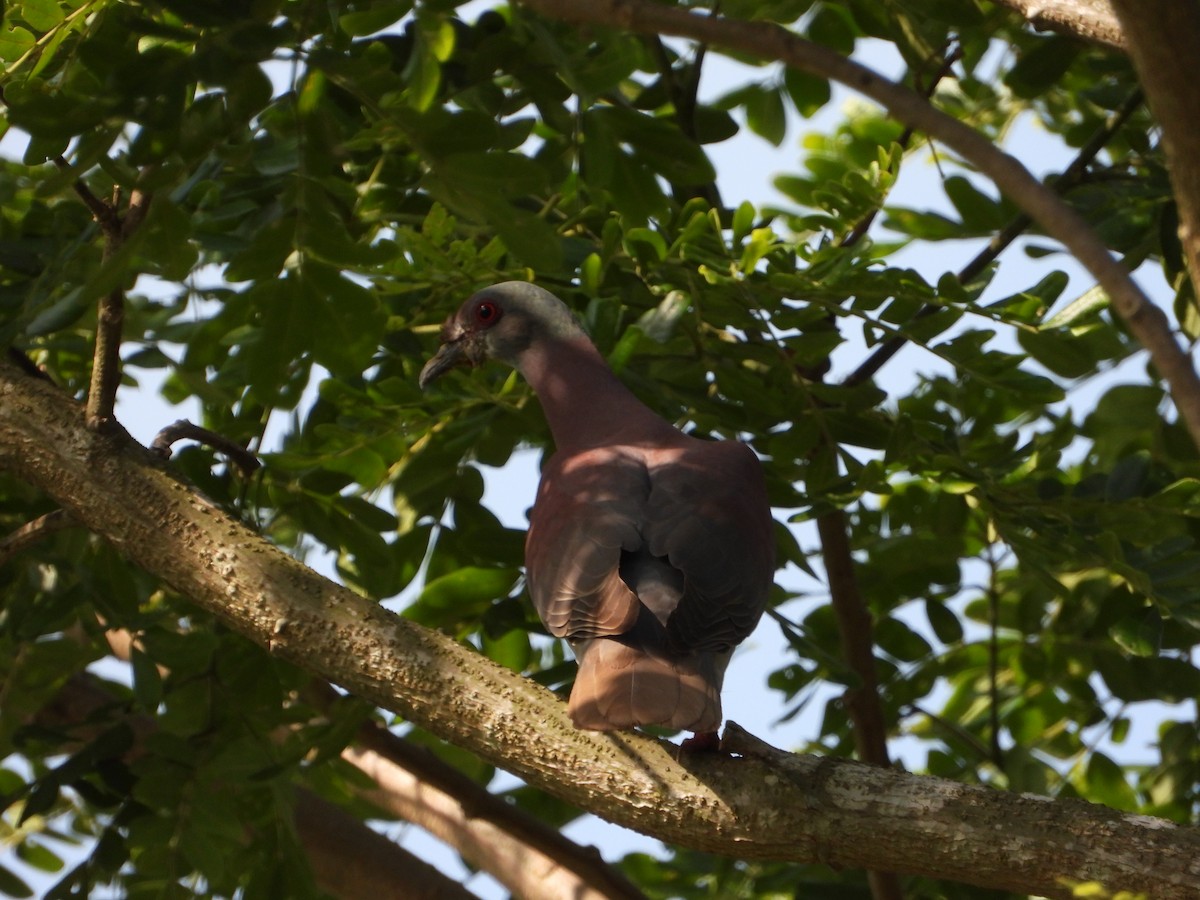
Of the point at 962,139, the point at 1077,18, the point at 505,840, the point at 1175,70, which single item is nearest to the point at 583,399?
the point at 505,840

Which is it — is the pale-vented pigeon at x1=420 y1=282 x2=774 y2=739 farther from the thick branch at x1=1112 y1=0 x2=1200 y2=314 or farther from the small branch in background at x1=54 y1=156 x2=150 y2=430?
the thick branch at x1=1112 y1=0 x2=1200 y2=314

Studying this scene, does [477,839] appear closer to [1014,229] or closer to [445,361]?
[445,361]

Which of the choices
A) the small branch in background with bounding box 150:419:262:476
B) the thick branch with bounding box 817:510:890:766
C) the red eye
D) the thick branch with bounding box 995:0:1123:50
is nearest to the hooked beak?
the red eye

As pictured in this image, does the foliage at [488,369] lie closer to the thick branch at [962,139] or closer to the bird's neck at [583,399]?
the bird's neck at [583,399]

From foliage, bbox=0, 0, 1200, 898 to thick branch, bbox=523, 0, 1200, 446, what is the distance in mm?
769

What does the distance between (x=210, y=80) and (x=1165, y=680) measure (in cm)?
307

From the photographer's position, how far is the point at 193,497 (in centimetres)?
297

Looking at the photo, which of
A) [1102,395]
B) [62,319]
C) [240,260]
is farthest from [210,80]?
[1102,395]

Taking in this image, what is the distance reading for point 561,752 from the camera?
269 cm

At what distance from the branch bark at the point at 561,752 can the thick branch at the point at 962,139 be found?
106 centimetres

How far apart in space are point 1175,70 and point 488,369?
123 inches

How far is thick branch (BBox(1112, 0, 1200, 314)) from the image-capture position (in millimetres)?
1599

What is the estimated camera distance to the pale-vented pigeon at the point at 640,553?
2.91 meters

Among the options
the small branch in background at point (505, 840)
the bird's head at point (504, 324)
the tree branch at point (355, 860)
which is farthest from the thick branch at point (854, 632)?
the tree branch at point (355, 860)
